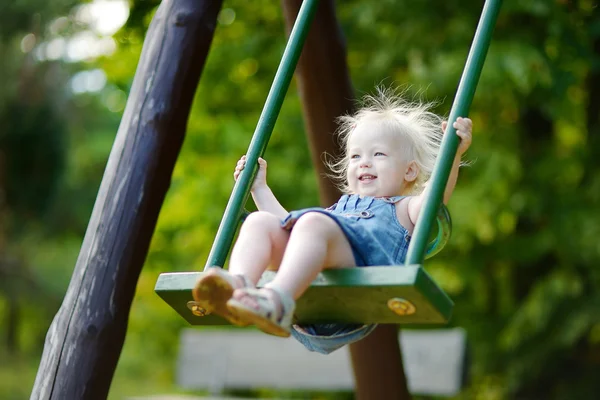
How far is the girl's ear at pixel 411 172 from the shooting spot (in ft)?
8.82

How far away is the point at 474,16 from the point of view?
257 inches

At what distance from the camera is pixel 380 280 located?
197cm

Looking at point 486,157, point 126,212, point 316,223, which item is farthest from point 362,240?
point 486,157

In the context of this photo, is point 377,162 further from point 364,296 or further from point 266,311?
point 266,311

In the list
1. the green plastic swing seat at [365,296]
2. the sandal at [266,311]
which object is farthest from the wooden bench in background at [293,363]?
the sandal at [266,311]

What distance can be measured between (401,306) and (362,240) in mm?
366

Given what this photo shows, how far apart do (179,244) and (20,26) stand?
6.33m

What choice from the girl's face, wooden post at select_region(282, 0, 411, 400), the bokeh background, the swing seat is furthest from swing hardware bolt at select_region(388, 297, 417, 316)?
the bokeh background

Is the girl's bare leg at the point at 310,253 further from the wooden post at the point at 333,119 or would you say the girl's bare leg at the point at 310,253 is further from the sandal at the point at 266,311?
the wooden post at the point at 333,119

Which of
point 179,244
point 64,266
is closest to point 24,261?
point 64,266

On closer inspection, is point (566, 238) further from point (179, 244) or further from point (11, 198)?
point (11, 198)

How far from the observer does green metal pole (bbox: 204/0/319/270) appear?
7.89 ft

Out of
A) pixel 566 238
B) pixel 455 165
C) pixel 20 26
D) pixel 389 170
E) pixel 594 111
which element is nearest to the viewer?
pixel 455 165

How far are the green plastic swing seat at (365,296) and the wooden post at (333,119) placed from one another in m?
1.68
